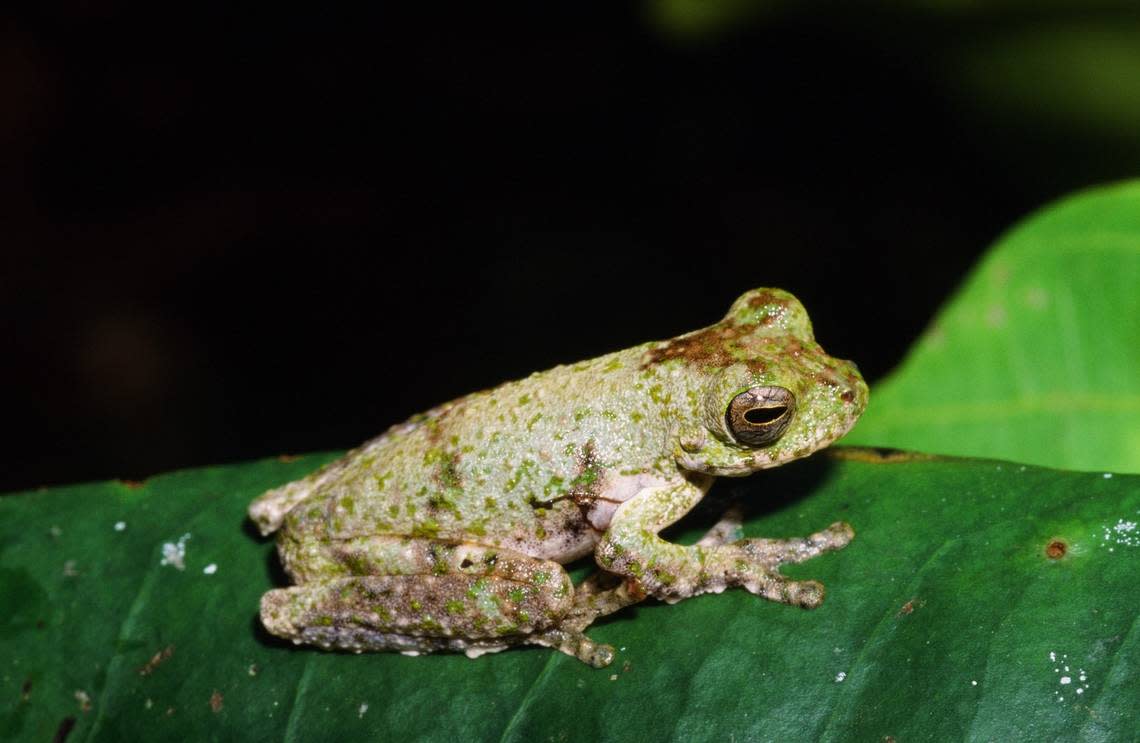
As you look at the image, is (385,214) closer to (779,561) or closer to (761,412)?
(761,412)

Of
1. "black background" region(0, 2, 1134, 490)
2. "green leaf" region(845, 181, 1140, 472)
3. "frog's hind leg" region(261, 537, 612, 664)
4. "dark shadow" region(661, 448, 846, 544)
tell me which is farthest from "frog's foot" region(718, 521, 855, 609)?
"black background" region(0, 2, 1134, 490)

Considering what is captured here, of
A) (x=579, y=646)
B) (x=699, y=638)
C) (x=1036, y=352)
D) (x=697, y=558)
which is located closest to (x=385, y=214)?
(x=1036, y=352)

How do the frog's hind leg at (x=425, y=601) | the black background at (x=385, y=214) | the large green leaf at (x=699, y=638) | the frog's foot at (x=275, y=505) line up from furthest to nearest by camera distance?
the black background at (x=385, y=214) → the frog's foot at (x=275, y=505) → the frog's hind leg at (x=425, y=601) → the large green leaf at (x=699, y=638)

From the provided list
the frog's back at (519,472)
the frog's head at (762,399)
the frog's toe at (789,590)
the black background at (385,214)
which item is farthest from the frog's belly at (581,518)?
the black background at (385,214)

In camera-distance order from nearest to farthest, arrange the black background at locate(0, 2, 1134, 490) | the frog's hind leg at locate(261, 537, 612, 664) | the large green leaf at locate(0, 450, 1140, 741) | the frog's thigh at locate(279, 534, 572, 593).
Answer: the large green leaf at locate(0, 450, 1140, 741) → the frog's hind leg at locate(261, 537, 612, 664) → the frog's thigh at locate(279, 534, 572, 593) → the black background at locate(0, 2, 1134, 490)

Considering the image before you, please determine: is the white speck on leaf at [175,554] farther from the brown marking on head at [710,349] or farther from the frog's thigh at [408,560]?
the brown marking on head at [710,349]

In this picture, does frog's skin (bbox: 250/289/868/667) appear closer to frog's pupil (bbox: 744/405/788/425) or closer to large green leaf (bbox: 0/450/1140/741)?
frog's pupil (bbox: 744/405/788/425)
